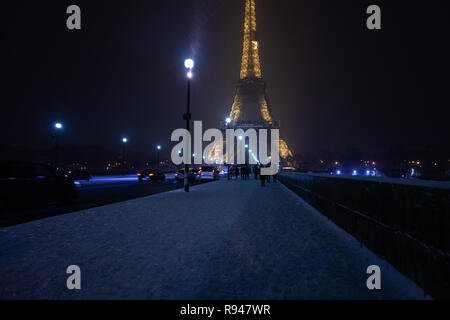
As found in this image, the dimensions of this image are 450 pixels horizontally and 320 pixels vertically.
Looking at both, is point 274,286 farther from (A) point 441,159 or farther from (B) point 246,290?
(A) point 441,159

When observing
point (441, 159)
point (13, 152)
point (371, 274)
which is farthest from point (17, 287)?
point (13, 152)

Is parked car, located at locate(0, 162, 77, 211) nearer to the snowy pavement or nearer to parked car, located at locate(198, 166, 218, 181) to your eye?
the snowy pavement

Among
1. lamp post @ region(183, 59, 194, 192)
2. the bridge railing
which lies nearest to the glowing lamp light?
lamp post @ region(183, 59, 194, 192)

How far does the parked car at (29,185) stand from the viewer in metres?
8.73

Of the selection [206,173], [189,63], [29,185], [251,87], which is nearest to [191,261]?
[29,185]

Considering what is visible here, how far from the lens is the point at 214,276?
3.76 metres

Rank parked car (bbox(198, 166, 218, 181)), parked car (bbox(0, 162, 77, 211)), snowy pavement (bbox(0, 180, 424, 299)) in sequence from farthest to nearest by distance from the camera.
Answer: parked car (bbox(198, 166, 218, 181)) → parked car (bbox(0, 162, 77, 211)) → snowy pavement (bbox(0, 180, 424, 299))

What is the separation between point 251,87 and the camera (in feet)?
239

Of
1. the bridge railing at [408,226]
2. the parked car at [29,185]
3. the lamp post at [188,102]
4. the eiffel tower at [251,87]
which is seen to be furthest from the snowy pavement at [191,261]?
the eiffel tower at [251,87]

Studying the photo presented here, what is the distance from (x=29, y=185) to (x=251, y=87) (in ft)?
221

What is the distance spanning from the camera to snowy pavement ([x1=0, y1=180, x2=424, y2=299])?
3.30 m

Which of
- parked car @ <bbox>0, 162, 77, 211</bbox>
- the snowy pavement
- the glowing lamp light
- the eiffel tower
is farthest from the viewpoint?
the eiffel tower

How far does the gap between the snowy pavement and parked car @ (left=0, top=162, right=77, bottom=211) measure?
1.99 metres

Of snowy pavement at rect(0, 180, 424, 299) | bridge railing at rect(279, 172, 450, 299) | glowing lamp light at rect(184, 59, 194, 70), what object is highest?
glowing lamp light at rect(184, 59, 194, 70)
